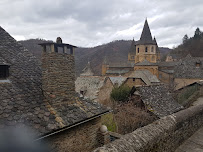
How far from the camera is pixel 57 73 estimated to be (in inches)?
203

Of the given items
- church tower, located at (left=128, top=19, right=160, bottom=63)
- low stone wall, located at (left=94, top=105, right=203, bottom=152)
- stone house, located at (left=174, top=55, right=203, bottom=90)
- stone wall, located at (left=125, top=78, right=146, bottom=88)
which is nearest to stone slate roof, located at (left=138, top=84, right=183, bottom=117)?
low stone wall, located at (left=94, top=105, right=203, bottom=152)

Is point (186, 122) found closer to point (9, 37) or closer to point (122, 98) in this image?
point (9, 37)

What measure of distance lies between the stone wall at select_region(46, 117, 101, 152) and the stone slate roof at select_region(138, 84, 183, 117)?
496 centimetres

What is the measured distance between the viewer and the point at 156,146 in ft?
10.1

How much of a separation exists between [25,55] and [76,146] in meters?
4.86

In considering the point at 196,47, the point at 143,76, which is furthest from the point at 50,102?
the point at 196,47

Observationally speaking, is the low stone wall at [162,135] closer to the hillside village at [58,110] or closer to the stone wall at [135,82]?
the hillside village at [58,110]

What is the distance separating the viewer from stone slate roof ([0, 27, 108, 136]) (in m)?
4.09

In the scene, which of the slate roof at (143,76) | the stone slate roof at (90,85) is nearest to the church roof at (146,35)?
the slate roof at (143,76)

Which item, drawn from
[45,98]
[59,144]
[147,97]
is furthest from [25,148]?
[147,97]

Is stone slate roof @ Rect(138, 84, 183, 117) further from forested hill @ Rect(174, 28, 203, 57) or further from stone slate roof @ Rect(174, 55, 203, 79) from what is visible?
forested hill @ Rect(174, 28, 203, 57)

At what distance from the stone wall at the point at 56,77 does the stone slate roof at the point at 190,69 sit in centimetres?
3172

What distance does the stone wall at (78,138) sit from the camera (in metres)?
4.53

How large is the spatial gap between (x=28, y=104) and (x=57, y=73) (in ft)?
4.64
